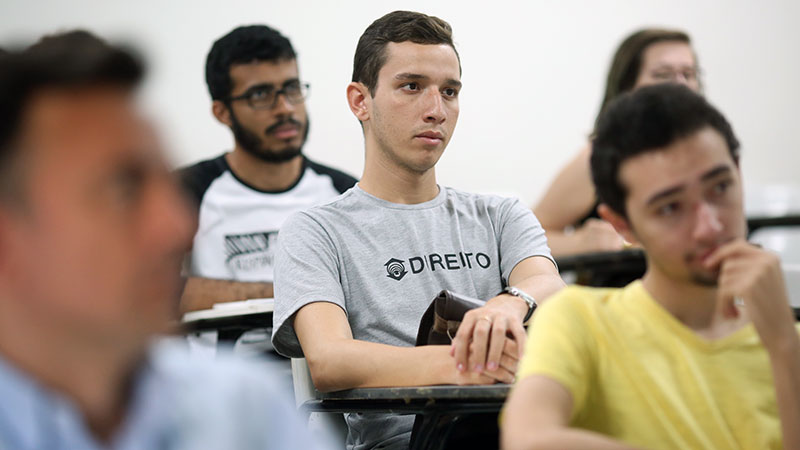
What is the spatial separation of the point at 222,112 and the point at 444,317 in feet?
6.64

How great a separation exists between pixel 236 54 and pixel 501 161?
224 centimetres

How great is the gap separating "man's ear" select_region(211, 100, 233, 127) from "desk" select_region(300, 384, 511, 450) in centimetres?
197

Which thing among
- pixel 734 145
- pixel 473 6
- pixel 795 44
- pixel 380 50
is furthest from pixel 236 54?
pixel 795 44

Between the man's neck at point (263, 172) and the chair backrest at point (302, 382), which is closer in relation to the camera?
the chair backrest at point (302, 382)

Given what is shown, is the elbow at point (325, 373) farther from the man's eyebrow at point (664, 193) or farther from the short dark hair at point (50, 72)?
the short dark hair at point (50, 72)

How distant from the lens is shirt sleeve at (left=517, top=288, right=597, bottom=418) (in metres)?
1.10

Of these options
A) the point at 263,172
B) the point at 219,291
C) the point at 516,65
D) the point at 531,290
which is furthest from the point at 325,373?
the point at 516,65

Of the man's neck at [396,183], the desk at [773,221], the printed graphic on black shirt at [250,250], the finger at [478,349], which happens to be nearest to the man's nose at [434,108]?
the man's neck at [396,183]

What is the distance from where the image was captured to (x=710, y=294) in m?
1.19

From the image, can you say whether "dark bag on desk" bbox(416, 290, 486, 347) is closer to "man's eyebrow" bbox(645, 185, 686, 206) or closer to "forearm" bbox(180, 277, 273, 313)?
"man's eyebrow" bbox(645, 185, 686, 206)

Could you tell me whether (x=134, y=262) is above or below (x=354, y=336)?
above

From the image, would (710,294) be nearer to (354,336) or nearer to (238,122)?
(354,336)

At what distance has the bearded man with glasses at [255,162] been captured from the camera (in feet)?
10.5

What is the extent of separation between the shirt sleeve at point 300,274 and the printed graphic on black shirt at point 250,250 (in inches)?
46.7
